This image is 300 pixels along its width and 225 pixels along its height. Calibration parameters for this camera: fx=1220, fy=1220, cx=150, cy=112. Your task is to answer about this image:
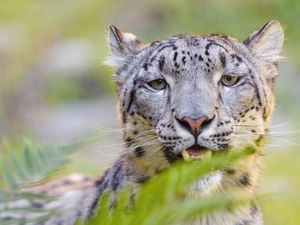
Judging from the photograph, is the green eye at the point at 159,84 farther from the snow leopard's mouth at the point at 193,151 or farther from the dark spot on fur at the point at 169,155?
the snow leopard's mouth at the point at 193,151

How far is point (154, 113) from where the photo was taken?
6.61 m

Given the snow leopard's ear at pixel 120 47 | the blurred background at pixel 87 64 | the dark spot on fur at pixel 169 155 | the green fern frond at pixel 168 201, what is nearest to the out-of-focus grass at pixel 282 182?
the blurred background at pixel 87 64

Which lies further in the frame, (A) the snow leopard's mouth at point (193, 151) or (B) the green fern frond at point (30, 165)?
(A) the snow leopard's mouth at point (193, 151)

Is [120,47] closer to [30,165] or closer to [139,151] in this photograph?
[139,151]

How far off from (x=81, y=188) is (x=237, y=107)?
6.36 feet

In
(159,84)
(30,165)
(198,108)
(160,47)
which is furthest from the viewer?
(160,47)

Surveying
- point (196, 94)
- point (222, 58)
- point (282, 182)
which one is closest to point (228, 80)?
point (222, 58)

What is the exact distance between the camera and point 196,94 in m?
6.27

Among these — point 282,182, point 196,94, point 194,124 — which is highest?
point 196,94

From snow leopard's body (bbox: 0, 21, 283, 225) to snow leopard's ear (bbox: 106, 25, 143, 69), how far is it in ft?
0.55

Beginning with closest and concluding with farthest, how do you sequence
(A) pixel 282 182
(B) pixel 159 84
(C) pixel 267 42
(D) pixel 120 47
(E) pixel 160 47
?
(B) pixel 159 84
(E) pixel 160 47
(C) pixel 267 42
(D) pixel 120 47
(A) pixel 282 182

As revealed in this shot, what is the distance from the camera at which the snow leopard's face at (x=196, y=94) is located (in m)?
6.05

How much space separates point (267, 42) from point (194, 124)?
1.53 m

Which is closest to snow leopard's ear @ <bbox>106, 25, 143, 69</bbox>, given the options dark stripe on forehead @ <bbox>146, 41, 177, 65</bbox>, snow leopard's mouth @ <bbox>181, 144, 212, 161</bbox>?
dark stripe on forehead @ <bbox>146, 41, 177, 65</bbox>
